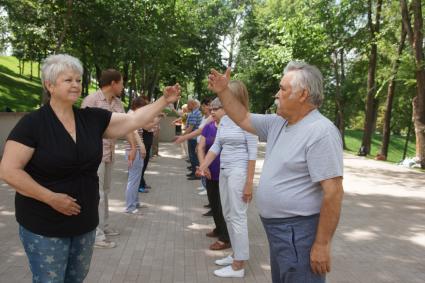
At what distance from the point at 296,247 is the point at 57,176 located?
1.43m

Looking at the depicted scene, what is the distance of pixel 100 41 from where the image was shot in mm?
19766

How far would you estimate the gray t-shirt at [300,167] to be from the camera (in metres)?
2.48

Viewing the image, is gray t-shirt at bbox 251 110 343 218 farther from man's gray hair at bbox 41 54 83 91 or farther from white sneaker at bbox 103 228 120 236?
white sneaker at bbox 103 228 120 236

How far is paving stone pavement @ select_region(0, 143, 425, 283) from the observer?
4.79 meters

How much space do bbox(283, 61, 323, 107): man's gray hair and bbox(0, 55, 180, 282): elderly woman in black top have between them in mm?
1263

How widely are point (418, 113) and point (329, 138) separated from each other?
584 inches

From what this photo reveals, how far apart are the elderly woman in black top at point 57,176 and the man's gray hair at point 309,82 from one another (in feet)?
4.14

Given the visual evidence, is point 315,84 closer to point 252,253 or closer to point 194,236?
point 252,253

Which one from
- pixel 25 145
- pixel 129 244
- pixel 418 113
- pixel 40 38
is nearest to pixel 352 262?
pixel 129 244

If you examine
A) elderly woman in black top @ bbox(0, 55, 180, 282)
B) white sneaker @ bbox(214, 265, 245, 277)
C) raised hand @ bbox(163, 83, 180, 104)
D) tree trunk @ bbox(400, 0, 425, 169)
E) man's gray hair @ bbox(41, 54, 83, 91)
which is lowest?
white sneaker @ bbox(214, 265, 245, 277)

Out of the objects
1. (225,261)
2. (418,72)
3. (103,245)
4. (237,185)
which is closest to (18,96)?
(418,72)

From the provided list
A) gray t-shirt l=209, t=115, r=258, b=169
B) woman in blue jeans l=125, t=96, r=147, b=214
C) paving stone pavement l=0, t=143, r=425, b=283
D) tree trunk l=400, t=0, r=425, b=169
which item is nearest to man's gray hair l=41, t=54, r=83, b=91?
gray t-shirt l=209, t=115, r=258, b=169

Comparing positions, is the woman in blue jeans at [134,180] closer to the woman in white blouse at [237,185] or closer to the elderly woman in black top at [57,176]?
the woman in white blouse at [237,185]

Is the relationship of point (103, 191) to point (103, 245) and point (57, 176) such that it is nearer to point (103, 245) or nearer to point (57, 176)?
point (103, 245)
